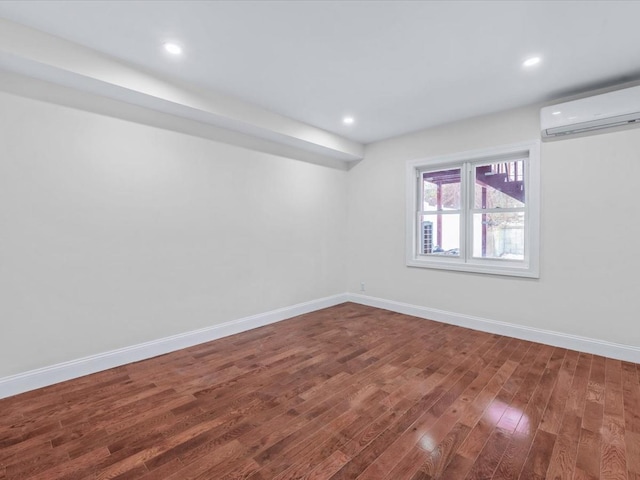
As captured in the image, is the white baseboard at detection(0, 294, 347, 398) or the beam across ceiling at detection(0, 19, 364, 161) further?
the white baseboard at detection(0, 294, 347, 398)

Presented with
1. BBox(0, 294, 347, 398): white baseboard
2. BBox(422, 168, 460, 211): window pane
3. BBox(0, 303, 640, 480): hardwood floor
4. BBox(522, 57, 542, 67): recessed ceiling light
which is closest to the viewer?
BBox(0, 303, 640, 480): hardwood floor

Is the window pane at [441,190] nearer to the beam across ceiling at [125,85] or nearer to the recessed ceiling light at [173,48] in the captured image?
the beam across ceiling at [125,85]

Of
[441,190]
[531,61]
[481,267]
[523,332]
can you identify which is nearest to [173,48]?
[531,61]

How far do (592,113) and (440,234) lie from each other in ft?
6.96

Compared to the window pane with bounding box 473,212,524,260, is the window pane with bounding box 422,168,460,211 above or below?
above

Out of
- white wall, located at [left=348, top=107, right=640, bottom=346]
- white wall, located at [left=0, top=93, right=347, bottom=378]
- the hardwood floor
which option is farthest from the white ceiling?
the hardwood floor

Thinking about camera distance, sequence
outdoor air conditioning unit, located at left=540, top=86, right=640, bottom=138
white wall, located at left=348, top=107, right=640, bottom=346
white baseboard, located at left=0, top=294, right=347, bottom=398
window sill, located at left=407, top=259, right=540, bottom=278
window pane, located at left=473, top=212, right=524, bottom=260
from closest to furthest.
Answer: white baseboard, located at left=0, top=294, right=347, bottom=398 → outdoor air conditioning unit, located at left=540, top=86, right=640, bottom=138 → white wall, located at left=348, top=107, right=640, bottom=346 → window sill, located at left=407, top=259, right=540, bottom=278 → window pane, located at left=473, top=212, right=524, bottom=260

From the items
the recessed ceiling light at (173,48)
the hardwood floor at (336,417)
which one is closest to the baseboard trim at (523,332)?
the hardwood floor at (336,417)

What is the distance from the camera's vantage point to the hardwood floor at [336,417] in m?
1.65

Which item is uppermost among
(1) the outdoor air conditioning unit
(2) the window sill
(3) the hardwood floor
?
(1) the outdoor air conditioning unit

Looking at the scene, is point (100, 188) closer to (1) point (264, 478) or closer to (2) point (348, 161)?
(1) point (264, 478)

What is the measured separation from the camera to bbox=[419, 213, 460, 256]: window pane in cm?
434

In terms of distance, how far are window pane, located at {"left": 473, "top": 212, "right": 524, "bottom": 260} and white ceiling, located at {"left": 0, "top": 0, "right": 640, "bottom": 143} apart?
1.36 metres

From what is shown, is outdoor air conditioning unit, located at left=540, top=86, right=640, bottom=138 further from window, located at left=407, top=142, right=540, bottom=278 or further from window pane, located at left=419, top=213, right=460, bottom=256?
window pane, located at left=419, top=213, right=460, bottom=256
